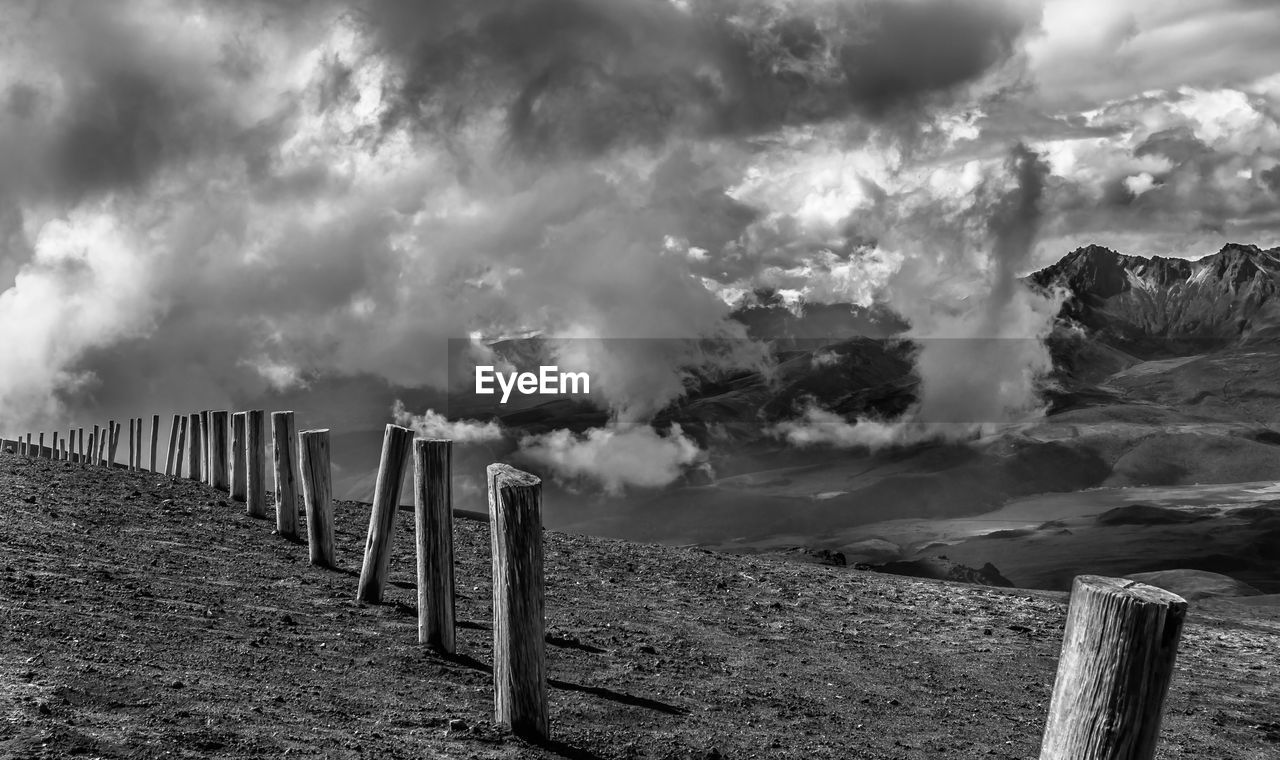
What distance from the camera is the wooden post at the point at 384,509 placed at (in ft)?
41.8

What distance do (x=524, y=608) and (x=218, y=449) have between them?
1683 centimetres

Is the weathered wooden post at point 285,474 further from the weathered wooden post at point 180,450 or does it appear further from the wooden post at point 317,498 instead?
the weathered wooden post at point 180,450

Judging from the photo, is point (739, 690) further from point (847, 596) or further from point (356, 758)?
point (847, 596)

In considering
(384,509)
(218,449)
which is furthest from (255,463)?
(384,509)

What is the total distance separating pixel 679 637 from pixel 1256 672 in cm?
1103

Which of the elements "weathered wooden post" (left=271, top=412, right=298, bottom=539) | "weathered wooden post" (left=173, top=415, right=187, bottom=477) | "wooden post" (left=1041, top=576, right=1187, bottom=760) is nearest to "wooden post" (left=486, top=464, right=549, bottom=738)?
"wooden post" (left=1041, top=576, right=1187, bottom=760)

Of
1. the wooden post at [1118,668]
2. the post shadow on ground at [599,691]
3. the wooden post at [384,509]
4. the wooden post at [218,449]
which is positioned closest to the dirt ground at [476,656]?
the post shadow on ground at [599,691]

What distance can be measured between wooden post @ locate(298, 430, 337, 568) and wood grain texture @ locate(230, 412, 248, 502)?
561 centimetres

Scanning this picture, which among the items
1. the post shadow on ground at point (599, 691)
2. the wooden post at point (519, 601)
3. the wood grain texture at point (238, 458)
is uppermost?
the wood grain texture at point (238, 458)

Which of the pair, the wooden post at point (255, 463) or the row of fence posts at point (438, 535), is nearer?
the row of fence posts at point (438, 535)

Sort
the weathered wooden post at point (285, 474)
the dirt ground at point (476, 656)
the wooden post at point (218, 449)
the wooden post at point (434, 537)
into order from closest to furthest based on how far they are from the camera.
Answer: the dirt ground at point (476, 656) → the wooden post at point (434, 537) → the weathered wooden post at point (285, 474) → the wooden post at point (218, 449)

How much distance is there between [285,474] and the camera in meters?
17.6

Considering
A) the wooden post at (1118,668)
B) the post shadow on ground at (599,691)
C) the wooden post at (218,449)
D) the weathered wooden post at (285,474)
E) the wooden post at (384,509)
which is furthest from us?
the wooden post at (218,449)

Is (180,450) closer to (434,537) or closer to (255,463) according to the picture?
(255,463)
